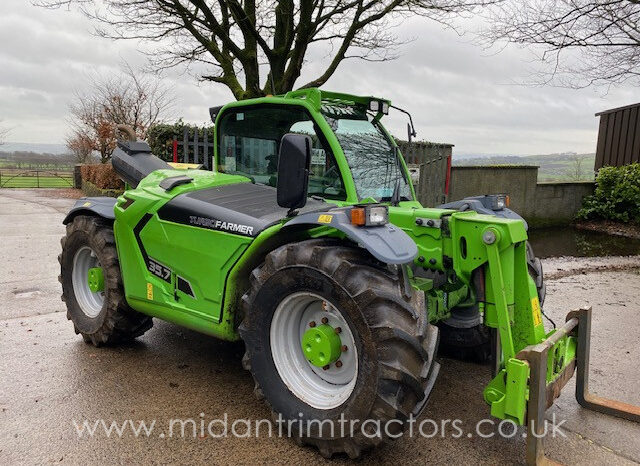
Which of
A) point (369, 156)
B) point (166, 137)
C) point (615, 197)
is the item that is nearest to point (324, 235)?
point (369, 156)

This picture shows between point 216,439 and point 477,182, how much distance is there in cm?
1038

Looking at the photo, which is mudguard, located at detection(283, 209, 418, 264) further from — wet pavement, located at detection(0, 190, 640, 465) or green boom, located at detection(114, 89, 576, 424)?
wet pavement, located at detection(0, 190, 640, 465)

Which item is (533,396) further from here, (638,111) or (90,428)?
(638,111)

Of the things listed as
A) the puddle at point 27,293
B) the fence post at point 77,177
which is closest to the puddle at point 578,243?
the puddle at point 27,293

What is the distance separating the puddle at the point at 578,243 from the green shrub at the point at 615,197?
91 cm

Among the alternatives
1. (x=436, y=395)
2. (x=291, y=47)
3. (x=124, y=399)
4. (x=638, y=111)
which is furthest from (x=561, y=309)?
(x=638, y=111)

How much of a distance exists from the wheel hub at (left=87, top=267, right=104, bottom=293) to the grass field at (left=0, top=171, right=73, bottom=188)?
2211 centimetres

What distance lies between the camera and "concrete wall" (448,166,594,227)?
11945 mm

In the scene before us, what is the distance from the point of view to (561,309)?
591 centimetres

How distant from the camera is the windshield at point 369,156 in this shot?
400 cm

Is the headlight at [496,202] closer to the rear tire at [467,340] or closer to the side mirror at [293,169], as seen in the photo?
the rear tire at [467,340]

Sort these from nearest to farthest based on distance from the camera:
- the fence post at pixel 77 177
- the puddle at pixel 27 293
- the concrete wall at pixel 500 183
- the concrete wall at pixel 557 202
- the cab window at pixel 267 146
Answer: the cab window at pixel 267 146, the puddle at pixel 27 293, the concrete wall at pixel 500 183, the concrete wall at pixel 557 202, the fence post at pixel 77 177

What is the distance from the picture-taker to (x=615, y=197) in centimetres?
1330

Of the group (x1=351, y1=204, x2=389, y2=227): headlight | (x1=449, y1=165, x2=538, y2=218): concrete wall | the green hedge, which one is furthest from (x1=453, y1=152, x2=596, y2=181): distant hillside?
(x1=351, y1=204, x2=389, y2=227): headlight
